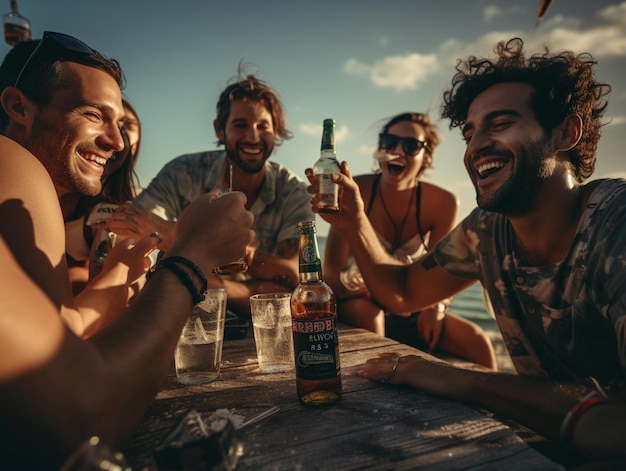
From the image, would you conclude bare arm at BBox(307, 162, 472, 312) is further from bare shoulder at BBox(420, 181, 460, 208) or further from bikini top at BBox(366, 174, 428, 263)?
bare shoulder at BBox(420, 181, 460, 208)

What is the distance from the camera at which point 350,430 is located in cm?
118

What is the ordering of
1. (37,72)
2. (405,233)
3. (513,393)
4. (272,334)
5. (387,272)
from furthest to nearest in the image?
(405,233) < (387,272) < (37,72) < (272,334) < (513,393)

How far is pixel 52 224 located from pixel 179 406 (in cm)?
79

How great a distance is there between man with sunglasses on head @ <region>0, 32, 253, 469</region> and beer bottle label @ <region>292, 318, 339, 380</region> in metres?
0.38

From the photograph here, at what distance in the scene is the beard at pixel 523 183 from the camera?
228 cm

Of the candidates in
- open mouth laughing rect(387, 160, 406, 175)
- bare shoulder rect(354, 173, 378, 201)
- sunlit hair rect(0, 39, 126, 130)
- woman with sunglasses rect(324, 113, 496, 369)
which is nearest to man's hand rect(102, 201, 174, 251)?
sunlit hair rect(0, 39, 126, 130)

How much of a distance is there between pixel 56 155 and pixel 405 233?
388 centimetres

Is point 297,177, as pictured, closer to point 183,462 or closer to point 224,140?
point 224,140

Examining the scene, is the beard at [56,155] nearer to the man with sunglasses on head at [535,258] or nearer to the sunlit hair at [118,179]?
the sunlit hair at [118,179]

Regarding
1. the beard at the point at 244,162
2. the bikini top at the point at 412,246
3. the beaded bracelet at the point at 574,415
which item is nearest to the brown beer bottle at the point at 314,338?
the beaded bracelet at the point at 574,415

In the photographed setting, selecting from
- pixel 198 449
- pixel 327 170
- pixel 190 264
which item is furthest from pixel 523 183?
pixel 198 449

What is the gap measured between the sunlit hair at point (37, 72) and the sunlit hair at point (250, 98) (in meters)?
2.46

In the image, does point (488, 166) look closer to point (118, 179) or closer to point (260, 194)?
point (260, 194)

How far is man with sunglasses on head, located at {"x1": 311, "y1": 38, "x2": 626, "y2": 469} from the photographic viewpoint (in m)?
1.40
